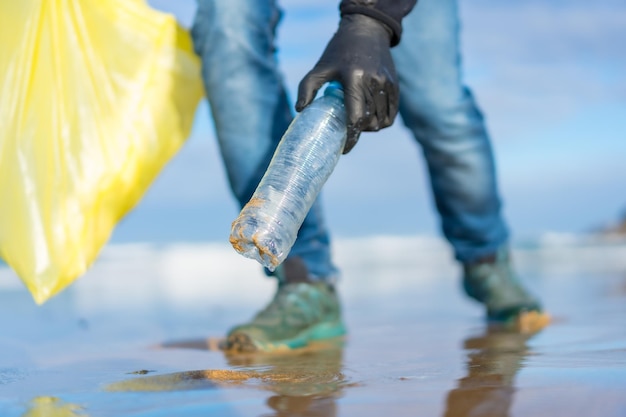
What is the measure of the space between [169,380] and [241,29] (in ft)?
3.14

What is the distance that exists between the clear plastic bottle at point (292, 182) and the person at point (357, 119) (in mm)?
36

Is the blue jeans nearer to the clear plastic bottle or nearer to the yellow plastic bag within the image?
the yellow plastic bag

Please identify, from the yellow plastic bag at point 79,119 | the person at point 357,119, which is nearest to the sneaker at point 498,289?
the person at point 357,119

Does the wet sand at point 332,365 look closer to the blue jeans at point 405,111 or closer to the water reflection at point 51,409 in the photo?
the water reflection at point 51,409

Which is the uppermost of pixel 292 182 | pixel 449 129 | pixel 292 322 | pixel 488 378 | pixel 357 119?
pixel 449 129

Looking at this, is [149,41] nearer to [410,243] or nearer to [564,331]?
[564,331]

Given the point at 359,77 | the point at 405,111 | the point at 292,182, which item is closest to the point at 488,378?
the point at 292,182

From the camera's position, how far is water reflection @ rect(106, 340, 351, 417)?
3.31 ft

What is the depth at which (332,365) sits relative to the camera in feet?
4.55

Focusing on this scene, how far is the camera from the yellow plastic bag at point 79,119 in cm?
185

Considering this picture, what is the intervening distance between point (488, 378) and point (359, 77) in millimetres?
520

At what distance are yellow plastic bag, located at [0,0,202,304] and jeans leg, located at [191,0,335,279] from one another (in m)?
0.19

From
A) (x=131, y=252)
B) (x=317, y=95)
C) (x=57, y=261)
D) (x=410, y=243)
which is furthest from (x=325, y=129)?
(x=410, y=243)

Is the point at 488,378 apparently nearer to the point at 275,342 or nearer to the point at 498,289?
the point at 275,342
